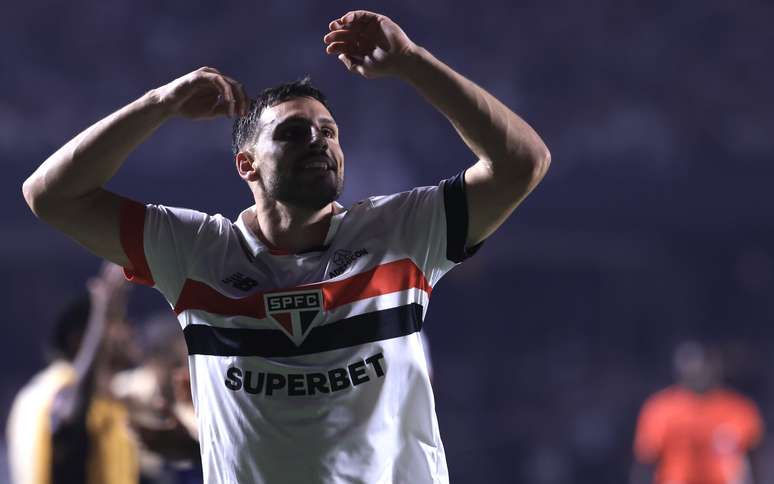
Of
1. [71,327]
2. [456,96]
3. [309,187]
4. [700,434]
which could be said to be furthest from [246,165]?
[700,434]

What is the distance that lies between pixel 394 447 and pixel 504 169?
689 mm

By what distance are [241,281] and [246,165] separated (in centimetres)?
39

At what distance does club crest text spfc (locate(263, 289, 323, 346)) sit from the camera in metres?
2.62

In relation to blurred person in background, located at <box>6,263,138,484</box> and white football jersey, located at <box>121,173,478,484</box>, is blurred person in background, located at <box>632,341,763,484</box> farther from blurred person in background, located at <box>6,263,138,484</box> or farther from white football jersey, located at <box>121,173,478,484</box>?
white football jersey, located at <box>121,173,478,484</box>

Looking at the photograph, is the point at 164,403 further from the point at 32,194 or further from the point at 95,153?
the point at 95,153

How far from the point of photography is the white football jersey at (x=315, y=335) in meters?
2.56

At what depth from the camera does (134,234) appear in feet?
9.06

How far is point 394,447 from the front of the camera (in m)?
2.58

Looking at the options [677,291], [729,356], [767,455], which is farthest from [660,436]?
[677,291]

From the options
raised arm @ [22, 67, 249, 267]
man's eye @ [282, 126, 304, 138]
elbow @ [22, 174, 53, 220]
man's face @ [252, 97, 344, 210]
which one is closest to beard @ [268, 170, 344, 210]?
man's face @ [252, 97, 344, 210]

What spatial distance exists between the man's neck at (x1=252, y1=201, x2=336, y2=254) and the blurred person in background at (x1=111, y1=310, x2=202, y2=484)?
58.1 inches

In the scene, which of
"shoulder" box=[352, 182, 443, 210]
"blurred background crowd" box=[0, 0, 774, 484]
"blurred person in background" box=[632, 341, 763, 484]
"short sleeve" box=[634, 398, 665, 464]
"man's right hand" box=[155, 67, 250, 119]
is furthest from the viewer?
"blurred background crowd" box=[0, 0, 774, 484]

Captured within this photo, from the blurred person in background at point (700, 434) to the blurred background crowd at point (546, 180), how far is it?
3.22 m

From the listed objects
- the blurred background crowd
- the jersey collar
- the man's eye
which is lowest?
the jersey collar
